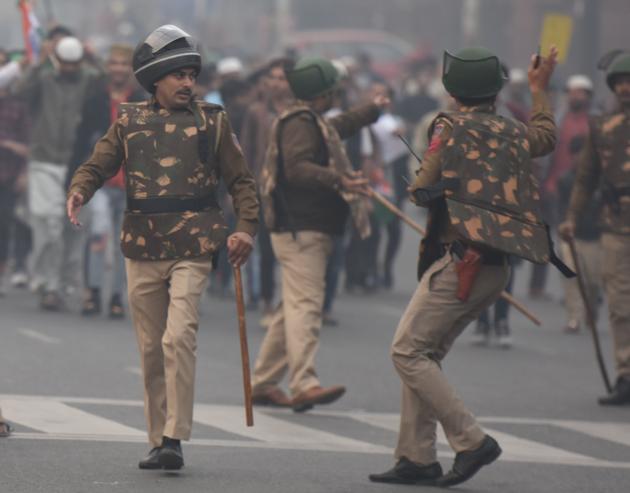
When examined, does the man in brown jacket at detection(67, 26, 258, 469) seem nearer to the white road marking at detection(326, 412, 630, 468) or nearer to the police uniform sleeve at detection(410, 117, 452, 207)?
the police uniform sleeve at detection(410, 117, 452, 207)

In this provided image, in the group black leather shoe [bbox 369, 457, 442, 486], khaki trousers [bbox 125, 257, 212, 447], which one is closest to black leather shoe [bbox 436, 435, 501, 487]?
black leather shoe [bbox 369, 457, 442, 486]

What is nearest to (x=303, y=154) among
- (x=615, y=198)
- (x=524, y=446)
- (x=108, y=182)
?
(x=615, y=198)

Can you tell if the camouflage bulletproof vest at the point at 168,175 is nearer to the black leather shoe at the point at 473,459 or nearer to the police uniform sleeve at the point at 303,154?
the black leather shoe at the point at 473,459

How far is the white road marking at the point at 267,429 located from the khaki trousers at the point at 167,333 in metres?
0.78

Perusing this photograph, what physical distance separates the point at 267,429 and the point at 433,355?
1868mm

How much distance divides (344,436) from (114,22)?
44.6 metres

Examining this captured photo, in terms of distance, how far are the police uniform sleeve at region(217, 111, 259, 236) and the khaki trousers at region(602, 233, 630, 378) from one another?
3.52 meters

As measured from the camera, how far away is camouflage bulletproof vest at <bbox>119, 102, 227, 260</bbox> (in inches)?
343

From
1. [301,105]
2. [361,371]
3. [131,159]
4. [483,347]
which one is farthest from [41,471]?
[483,347]

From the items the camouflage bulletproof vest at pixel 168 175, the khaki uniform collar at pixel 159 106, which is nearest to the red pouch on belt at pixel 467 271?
the camouflage bulletproof vest at pixel 168 175

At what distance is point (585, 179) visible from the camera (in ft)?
38.6

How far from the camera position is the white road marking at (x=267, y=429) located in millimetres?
9648

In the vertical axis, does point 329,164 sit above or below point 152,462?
above

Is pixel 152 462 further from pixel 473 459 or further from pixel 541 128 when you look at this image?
pixel 541 128
